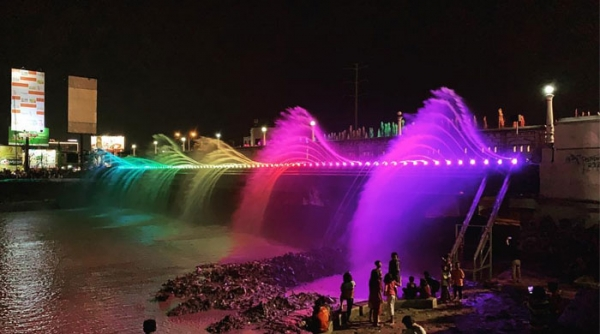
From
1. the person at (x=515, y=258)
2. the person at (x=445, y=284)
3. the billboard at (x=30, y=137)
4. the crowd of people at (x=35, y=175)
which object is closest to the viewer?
the person at (x=445, y=284)

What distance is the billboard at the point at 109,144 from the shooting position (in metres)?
91.4

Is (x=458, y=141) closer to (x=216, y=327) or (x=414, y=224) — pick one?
(x=414, y=224)

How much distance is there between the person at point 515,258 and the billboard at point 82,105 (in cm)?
5280

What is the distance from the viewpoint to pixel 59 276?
1989 centimetres

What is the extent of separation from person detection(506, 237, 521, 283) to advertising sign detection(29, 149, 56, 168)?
8802cm

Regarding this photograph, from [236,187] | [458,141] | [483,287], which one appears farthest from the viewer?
[236,187]

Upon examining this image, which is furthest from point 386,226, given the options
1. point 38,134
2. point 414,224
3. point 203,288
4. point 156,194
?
point 38,134

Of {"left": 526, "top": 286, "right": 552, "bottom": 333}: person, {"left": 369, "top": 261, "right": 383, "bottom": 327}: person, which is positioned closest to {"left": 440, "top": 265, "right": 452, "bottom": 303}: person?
{"left": 369, "top": 261, "right": 383, "bottom": 327}: person

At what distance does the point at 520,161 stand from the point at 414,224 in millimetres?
6956

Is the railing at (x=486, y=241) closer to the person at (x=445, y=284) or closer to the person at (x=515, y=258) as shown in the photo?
the person at (x=515, y=258)

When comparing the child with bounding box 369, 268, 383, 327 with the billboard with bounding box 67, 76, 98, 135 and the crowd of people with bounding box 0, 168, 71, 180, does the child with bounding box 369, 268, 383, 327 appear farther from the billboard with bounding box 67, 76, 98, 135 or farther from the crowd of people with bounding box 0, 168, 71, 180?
the crowd of people with bounding box 0, 168, 71, 180

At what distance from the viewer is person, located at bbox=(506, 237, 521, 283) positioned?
1599 cm

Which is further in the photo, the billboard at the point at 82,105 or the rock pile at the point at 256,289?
the billboard at the point at 82,105

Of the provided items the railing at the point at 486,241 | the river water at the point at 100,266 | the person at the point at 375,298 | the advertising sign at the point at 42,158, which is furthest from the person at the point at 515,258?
the advertising sign at the point at 42,158
